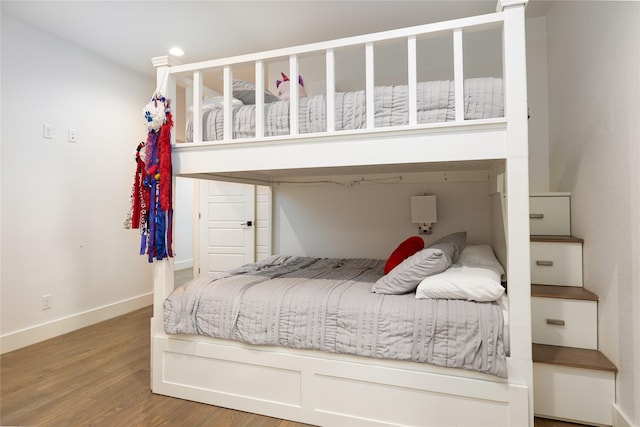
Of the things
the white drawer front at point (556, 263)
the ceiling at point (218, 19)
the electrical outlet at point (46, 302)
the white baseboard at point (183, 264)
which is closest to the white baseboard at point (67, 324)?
the electrical outlet at point (46, 302)

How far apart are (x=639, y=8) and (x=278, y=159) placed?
5.40ft

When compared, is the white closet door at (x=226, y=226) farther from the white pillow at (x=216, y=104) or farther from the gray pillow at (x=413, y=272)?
the gray pillow at (x=413, y=272)

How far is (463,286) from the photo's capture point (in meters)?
1.57

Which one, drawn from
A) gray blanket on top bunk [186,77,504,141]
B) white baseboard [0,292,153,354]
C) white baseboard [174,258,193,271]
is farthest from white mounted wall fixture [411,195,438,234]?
white baseboard [174,258,193,271]

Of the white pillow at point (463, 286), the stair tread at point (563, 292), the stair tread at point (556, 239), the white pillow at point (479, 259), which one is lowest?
the stair tread at point (563, 292)

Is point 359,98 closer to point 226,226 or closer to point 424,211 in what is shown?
point 424,211

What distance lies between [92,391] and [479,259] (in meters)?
2.41

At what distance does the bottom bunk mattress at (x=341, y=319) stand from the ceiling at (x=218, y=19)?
2031 millimetres

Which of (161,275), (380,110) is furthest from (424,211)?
(161,275)

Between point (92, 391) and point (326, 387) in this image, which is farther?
point (92, 391)

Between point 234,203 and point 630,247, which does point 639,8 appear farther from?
point 234,203

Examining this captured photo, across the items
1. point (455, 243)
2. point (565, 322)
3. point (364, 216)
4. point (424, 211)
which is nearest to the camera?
point (565, 322)

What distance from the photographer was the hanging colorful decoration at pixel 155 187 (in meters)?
1.92

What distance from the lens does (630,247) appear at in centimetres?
146
